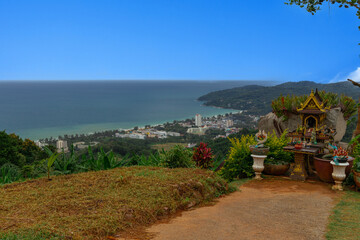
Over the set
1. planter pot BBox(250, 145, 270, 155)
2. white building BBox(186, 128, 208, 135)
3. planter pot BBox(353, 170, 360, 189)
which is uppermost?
planter pot BBox(250, 145, 270, 155)

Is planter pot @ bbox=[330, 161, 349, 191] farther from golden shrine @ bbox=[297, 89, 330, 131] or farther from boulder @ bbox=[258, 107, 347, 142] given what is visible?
boulder @ bbox=[258, 107, 347, 142]

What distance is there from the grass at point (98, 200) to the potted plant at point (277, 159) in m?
2.21

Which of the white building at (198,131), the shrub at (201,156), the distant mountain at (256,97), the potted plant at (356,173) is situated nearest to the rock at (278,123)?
→ the shrub at (201,156)

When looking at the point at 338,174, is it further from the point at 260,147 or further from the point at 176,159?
the point at 176,159

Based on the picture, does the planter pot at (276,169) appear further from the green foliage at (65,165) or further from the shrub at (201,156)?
the green foliage at (65,165)

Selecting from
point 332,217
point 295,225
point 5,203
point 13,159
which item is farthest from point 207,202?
point 13,159

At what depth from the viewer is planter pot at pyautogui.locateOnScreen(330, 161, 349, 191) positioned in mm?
7080

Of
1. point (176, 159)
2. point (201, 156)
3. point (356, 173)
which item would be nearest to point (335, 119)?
point (356, 173)

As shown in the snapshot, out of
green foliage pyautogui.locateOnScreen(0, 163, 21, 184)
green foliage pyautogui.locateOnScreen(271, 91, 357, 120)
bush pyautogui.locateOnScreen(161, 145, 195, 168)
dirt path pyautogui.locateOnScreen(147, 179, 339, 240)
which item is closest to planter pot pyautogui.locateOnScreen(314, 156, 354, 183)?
dirt path pyautogui.locateOnScreen(147, 179, 339, 240)

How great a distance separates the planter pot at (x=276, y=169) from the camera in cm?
843

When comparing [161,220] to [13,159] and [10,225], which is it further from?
[13,159]

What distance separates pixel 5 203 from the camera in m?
4.83

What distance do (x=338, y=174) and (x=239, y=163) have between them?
2.44 meters

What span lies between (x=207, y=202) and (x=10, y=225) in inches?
124
